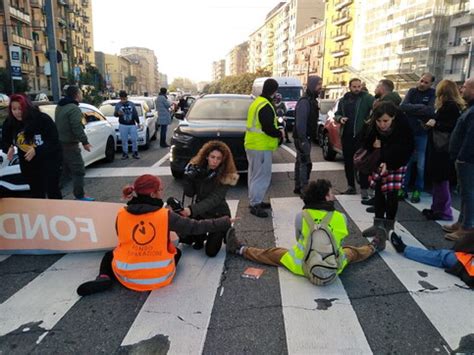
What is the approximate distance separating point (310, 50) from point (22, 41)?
59857 millimetres

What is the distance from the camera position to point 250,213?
554cm

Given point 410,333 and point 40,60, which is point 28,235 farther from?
point 40,60

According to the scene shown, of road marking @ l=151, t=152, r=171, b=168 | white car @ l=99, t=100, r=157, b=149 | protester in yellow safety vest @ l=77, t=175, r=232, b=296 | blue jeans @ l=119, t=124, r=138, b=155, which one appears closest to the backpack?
protester in yellow safety vest @ l=77, t=175, r=232, b=296

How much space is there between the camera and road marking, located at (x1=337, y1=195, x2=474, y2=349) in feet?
9.29

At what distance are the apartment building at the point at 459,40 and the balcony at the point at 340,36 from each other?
27.5m

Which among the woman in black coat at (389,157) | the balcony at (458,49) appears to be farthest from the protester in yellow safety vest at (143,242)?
the balcony at (458,49)

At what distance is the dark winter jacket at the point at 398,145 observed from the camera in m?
4.14

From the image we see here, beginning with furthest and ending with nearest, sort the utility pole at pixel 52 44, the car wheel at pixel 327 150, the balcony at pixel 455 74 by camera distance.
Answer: the balcony at pixel 455 74 < the utility pole at pixel 52 44 < the car wheel at pixel 327 150

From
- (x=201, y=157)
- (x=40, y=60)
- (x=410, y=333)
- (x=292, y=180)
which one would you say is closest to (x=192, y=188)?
(x=201, y=157)

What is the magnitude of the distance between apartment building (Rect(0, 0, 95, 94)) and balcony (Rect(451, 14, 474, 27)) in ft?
141

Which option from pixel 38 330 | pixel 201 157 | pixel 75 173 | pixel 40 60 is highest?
pixel 40 60

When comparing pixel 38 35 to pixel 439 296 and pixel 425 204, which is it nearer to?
pixel 425 204

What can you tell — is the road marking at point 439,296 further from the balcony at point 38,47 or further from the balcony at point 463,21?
the balcony at point 38,47

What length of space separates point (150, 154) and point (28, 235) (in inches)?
280
